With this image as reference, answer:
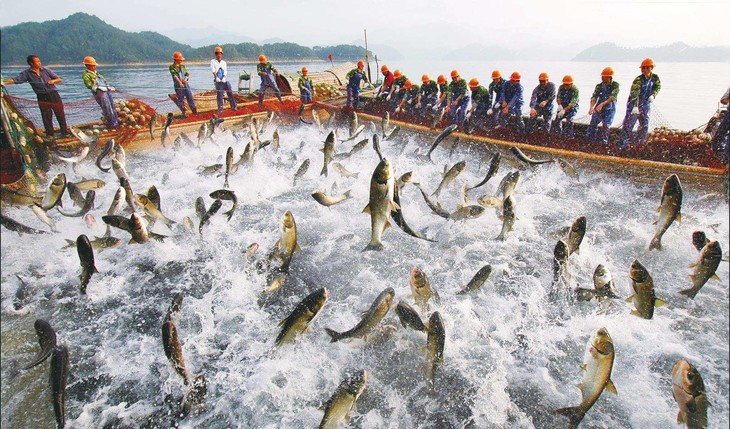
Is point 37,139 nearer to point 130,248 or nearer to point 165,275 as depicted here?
point 130,248

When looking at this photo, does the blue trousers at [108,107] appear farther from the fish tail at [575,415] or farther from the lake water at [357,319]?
the fish tail at [575,415]

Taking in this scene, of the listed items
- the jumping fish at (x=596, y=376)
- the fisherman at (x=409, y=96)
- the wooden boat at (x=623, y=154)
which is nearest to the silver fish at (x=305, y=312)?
the jumping fish at (x=596, y=376)

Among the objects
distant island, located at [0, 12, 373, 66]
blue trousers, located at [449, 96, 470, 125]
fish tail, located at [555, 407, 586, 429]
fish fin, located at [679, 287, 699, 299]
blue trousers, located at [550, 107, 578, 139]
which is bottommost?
fish tail, located at [555, 407, 586, 429]

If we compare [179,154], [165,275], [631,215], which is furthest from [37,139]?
[631,215]

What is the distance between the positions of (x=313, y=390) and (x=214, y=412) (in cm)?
117

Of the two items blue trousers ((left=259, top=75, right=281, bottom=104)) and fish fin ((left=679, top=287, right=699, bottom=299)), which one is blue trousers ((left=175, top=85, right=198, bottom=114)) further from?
fish fin ((left=679, top=287, right=699, bottom=299))

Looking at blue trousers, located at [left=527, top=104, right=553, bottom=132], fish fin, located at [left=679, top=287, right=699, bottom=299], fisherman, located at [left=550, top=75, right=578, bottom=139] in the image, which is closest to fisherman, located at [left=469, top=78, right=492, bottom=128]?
blue trousers, located at [left=527, top=104, right=553, bottom=132]

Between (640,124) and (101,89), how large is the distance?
56.7 ft

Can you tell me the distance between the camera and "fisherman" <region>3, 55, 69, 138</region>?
9802 mm

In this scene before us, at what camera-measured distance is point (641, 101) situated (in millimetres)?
10117

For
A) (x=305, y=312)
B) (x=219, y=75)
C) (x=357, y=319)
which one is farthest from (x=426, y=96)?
(x=305, y=312)

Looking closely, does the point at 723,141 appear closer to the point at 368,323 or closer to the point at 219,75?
the point at 368,323

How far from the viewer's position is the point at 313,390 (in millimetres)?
4309

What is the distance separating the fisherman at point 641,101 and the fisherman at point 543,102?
2189 mm
